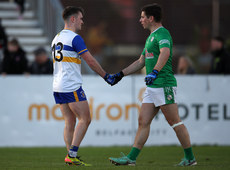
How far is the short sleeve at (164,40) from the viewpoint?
725cm

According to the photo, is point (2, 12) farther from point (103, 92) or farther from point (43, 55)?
point (103, 92)

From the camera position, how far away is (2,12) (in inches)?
734

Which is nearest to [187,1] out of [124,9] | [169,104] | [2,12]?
[124,9]

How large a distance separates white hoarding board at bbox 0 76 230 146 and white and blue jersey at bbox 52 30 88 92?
187 inches

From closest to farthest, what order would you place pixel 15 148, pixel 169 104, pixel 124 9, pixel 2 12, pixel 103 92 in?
1. pixel 169 104
2. pixel 15 148
3. pixel 103 92
4. pixel 2 12
5. pixel 124 9

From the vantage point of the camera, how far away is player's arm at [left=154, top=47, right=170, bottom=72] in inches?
283

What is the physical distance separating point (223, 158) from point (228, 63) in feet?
13.7

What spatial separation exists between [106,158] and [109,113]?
10.4 feet

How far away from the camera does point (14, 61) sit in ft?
43.2

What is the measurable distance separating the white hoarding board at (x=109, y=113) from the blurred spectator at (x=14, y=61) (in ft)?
2.67

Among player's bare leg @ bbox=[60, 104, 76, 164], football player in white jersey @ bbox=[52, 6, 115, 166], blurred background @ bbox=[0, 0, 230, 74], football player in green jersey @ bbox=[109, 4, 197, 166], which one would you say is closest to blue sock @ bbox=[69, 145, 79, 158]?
football player in white jersey @ bbox=[52, 6, 115, 166]

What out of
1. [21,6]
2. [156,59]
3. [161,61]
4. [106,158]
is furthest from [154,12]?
[21,6]

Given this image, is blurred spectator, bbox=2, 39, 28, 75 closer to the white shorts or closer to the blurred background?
the white shorts

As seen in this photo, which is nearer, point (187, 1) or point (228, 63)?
point (228, 63)
